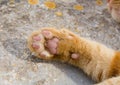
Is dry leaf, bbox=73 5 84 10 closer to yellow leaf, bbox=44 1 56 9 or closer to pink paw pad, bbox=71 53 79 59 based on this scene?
yellow leaf, bbox=44 1 56 9

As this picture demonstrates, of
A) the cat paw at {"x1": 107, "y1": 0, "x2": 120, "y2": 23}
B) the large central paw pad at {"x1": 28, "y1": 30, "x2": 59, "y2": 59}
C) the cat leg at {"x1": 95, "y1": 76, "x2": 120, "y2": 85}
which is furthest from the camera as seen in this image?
the cat paw at {"x1": 107, "y1": 0, "x2": 120, "y2": 23}

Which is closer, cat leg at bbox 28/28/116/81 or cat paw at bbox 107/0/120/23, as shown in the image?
cat leg at bbox 28/28/116/81

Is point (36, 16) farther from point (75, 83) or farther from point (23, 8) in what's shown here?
point (75, 83)

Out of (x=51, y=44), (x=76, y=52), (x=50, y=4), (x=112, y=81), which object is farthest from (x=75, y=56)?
(x=50, y=4)

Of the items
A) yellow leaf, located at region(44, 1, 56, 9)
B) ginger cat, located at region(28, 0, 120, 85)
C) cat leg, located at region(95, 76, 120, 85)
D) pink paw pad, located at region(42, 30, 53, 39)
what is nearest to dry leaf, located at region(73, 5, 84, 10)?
yellow leaf, located at region(44, 1, 56, 9)

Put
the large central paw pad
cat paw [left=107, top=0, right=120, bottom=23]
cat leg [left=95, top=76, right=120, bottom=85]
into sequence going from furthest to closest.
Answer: cat paw [left=107, top=0, right=120, bottom=23] → the large central paw pad → cat leg [left=95, top=76, right=120, bottom=85]

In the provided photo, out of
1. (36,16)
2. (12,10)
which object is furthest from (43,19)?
(12,10)

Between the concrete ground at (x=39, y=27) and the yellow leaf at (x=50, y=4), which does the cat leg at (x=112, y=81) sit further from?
the yellow leaf at (x=50, y=4)

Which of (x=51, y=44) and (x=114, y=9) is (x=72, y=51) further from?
(x=114, y=9)

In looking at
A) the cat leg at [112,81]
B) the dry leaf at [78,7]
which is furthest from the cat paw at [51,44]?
the dry leaf at [78,7]
